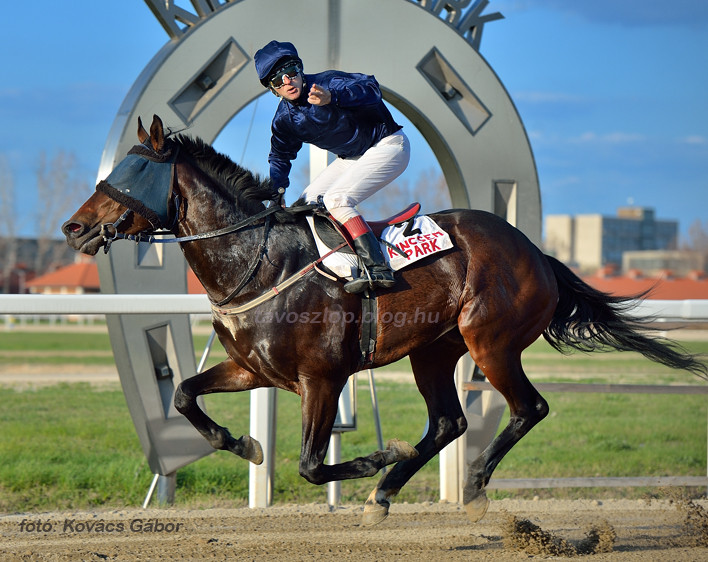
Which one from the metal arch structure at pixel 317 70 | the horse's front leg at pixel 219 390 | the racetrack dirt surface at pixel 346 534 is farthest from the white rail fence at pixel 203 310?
the horse's front leg at pixel 219 390

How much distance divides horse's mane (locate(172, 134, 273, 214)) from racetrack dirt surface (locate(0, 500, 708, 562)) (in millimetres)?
1517

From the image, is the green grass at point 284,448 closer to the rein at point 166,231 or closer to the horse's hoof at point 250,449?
the horse's hoof at point 250,449

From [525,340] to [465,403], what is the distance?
3.72 feet

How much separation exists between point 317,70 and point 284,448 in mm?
3408

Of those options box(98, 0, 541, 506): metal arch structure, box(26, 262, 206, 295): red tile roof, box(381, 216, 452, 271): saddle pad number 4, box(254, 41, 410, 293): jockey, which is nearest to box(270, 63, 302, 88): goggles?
box(254, 41, 410, 293): jockey

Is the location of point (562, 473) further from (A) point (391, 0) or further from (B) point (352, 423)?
(A) point (391, 0)

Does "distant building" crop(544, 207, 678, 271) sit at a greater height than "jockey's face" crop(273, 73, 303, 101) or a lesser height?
greater

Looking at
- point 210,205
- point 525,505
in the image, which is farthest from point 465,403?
point 210,205

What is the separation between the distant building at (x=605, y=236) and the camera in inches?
3233

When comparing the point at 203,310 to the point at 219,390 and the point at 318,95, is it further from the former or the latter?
the point at 318,95

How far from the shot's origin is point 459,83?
492 centimetres

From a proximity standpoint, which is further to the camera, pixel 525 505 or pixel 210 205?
pixel 525 505

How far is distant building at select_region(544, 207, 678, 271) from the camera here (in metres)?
82.1

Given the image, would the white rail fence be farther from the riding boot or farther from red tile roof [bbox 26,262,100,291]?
red tile roof [bbox 26,262,100,291]
